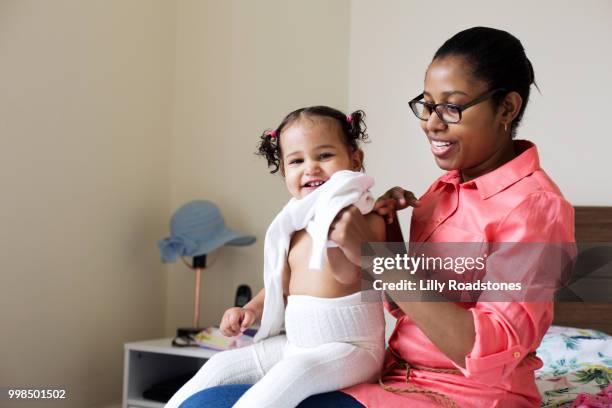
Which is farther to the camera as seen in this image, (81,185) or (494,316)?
(81,185)

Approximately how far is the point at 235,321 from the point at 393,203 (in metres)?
0.40

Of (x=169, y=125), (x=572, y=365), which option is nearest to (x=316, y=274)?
(x=572, y=365)

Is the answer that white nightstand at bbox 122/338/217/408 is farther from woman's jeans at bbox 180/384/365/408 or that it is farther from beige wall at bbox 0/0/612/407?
woman's jeans at bbox 180/384/365/408

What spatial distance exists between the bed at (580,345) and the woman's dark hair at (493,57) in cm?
80

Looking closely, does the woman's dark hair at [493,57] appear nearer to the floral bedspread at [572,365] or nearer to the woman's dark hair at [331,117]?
the woman's dark hair at [331,117]

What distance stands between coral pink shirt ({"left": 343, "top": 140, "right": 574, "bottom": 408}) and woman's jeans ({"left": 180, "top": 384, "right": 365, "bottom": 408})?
26 mm

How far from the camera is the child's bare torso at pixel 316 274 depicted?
1176 millimetres

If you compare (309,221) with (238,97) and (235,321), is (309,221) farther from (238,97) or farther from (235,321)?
(238,97)

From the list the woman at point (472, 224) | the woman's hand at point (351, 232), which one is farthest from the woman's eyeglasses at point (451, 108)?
the woman's hand at point (351, 232)

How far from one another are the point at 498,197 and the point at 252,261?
228 cm

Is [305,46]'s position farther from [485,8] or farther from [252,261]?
[252,261]

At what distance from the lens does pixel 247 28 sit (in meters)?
3.42

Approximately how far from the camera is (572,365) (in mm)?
1943

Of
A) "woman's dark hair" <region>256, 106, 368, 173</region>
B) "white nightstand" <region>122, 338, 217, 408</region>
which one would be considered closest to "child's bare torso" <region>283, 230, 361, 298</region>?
"woman's dark hair" <region>256, 106, 368, 173</region>
